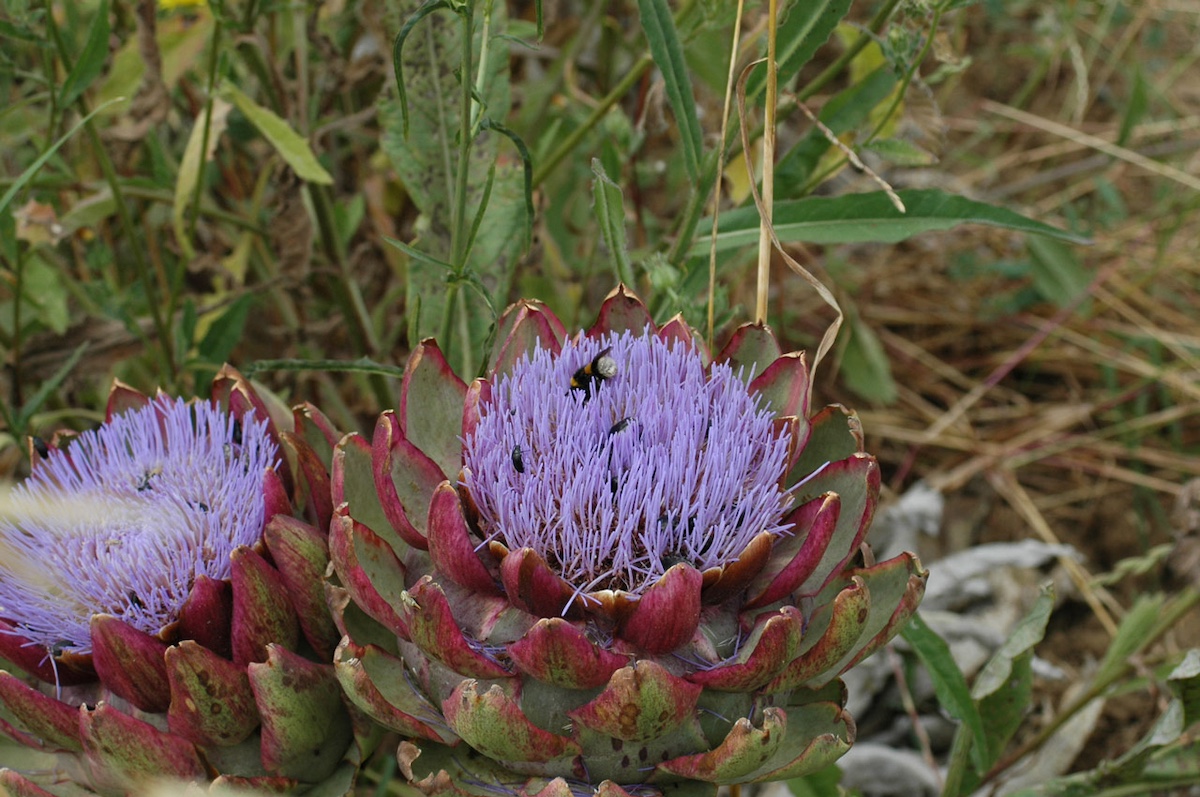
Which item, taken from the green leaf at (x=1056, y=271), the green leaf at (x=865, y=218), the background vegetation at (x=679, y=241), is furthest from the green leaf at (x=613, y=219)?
the green leaf at (x=1056, y=271)

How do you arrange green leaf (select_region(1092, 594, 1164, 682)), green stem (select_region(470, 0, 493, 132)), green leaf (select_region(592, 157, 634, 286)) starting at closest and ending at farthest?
green stem (select_region(470, 0, 493, 132)) → green leaf (select_region(592, 157, 634, 286)) → green leaf (select_region(1092, 594, 1164, 682))

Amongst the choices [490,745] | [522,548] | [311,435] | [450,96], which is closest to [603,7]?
[450,96]

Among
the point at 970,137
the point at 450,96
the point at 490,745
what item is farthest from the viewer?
the point at 970,137

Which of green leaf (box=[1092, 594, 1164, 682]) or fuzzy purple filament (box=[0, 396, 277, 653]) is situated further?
green leaf (box=[1092, 594, 1164, 682])

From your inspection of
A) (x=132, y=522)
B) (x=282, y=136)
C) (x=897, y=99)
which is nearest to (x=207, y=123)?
(x=282, y=136)

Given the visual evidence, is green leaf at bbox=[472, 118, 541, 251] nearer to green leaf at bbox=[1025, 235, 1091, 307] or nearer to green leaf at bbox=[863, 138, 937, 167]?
green leaf at bbox=[863, 138, 937, 167]

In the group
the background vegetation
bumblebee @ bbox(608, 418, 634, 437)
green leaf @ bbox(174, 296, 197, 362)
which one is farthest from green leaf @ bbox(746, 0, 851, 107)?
green leaf @ bbox(174, 296, 197, 362)

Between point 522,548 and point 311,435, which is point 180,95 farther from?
point 522,548

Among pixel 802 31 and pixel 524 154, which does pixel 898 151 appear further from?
pixel 524 154
